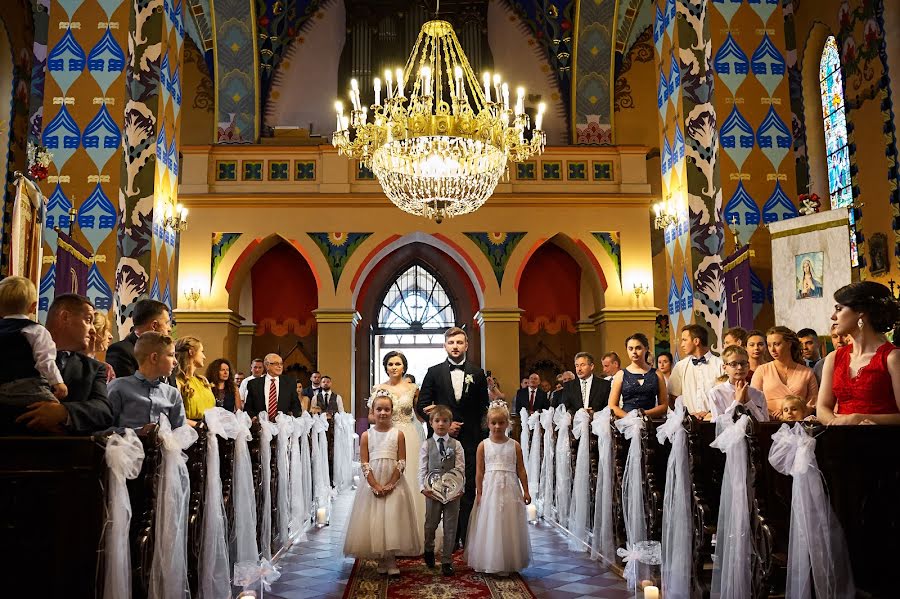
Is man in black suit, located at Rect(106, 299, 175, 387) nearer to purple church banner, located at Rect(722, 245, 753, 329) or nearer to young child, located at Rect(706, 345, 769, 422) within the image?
young child, located at Rect(706, 345, 769, 422)

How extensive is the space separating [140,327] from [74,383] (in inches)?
58.4

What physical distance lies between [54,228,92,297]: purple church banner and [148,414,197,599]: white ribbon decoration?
15.1 feet

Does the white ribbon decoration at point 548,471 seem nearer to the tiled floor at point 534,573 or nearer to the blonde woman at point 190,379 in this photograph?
the tiled floor at point 534,573

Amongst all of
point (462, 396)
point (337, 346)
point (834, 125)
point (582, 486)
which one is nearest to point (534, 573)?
point (582, 486)

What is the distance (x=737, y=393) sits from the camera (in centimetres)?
446

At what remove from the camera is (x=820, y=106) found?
1246 cm

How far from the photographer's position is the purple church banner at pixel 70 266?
7512 mm

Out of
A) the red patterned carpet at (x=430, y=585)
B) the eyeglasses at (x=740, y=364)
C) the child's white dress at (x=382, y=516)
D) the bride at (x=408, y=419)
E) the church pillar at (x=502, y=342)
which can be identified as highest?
the church pillar at (x=502, y=342)

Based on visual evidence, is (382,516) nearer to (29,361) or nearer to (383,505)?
(383,505)

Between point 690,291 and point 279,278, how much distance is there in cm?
902

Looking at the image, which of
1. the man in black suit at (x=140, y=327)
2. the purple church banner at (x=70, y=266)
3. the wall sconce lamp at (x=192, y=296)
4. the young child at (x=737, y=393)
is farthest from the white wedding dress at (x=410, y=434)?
the wall sconce lamp at (x=192, y=296)

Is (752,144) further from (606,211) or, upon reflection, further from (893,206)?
(606,211)

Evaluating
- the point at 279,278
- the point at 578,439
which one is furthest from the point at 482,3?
the point at 578,439

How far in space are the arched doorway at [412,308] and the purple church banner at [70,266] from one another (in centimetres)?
740
